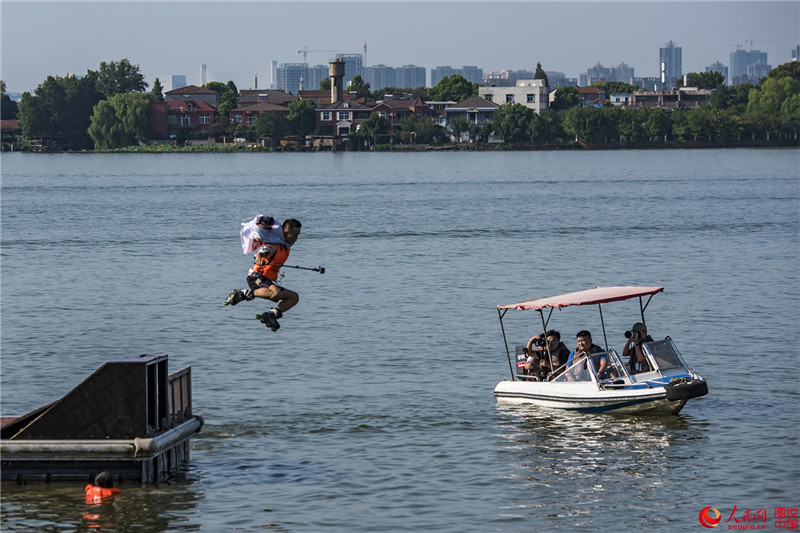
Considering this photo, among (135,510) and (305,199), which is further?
(305,199)

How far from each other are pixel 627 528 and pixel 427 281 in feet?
115

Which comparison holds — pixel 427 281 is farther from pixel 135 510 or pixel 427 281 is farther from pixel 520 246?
pixel 135 510

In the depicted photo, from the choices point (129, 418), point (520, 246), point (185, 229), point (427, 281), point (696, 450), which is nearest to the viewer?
point (129, 418)

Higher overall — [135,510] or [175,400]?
[175,400]

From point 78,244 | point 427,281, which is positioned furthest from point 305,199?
point 427,281

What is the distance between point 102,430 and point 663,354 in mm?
13984

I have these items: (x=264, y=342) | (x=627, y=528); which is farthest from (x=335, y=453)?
(x=264, y=342)

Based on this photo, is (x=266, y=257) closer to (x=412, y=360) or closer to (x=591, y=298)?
(x=591, y=298)

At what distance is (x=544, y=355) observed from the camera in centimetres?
3041

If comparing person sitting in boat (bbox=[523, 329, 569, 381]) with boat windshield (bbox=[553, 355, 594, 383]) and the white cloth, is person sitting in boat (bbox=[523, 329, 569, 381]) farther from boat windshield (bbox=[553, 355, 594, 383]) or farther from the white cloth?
the white cloth

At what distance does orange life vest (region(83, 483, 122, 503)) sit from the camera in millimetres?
22234

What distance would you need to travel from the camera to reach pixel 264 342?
41344 mm

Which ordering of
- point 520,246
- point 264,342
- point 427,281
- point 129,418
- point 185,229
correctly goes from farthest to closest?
point 185,229 → point 520,246 → point 427,281 → point 264,342 → point 129,418

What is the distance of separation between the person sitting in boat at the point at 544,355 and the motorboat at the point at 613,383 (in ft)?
0.56
